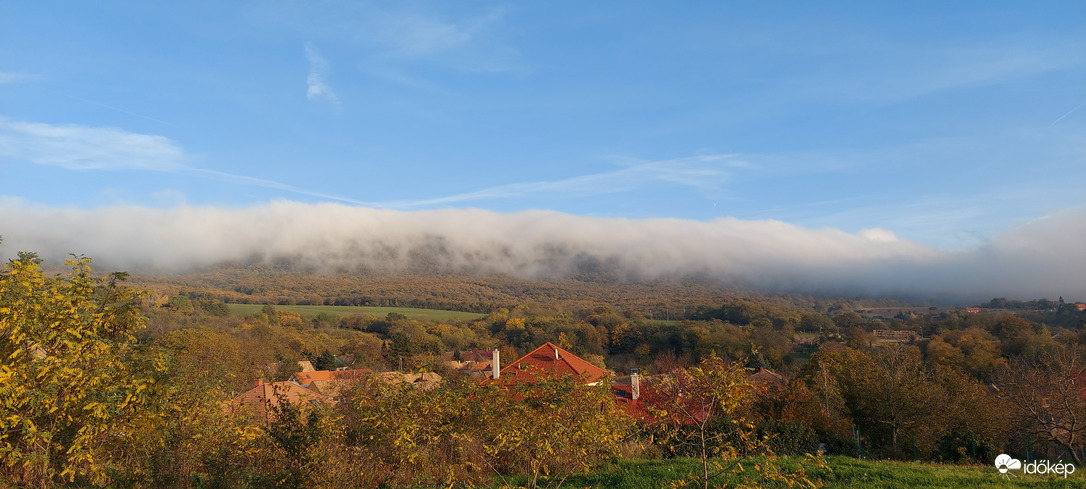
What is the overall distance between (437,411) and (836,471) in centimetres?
817

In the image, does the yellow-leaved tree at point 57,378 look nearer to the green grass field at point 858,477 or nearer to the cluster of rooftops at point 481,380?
the cluster of rooftops at point 481,380

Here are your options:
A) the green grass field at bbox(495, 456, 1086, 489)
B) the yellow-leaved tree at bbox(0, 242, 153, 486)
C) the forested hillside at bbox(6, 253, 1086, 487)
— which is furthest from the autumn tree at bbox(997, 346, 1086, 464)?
the yellow-leaved tree at bbox(0, 242, 153, 486)

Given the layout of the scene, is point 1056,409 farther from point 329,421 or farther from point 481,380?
point 329,421

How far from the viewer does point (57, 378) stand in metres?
6.62

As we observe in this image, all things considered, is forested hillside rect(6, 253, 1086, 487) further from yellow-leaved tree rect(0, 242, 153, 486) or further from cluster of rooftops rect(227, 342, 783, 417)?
cluster of rooftops rect(227, 342, 783, 417)

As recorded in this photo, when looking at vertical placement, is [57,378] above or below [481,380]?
above

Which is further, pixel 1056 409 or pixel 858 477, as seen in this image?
pixel 1056 409

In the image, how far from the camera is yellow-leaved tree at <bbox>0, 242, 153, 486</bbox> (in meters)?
6.51

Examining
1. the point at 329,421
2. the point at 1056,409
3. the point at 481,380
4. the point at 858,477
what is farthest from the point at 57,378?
the point at 1056,409

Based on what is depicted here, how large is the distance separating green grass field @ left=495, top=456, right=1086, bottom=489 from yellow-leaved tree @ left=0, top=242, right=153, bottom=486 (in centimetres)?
613

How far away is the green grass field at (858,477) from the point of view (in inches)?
389

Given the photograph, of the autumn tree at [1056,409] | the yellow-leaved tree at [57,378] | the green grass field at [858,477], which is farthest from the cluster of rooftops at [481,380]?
the autumn tree at [1056,409]

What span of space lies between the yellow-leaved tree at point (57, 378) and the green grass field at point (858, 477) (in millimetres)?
6128

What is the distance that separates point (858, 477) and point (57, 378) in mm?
12573
